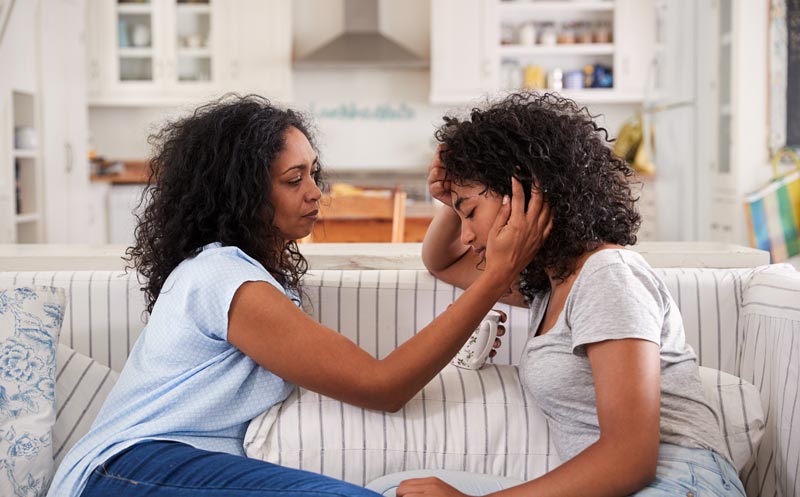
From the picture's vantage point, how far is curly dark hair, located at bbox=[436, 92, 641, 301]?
1356 mm

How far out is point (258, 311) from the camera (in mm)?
1373

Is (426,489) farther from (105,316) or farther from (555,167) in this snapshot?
(105,316)

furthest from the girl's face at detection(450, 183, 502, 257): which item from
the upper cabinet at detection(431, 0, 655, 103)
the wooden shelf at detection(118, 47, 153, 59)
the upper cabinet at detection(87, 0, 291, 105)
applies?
the wooden shelf at detection(118, 47, 153, 59)

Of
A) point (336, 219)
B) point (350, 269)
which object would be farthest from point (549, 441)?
point (336, 219)

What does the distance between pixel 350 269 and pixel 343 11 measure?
185 inches

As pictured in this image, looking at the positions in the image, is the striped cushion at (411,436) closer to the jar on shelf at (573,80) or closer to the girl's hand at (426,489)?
the girl's hand at (426,489)

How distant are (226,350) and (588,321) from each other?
0.57 metres

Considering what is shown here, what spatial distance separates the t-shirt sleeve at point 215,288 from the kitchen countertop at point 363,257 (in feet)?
1.89

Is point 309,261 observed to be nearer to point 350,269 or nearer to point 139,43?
point 350,269

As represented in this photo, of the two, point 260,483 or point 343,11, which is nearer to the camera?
point 260,483

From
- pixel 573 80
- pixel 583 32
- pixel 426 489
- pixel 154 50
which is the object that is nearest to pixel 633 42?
pixel 583 32

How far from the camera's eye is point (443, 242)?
1.80 metres

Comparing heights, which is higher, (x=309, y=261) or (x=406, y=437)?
(x=309, y=261)

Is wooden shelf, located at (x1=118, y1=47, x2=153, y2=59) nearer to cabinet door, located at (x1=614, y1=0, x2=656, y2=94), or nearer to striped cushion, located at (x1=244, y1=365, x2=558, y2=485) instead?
cabinet door, located at (x1=614, y1=0, x2=656, y2=94)
